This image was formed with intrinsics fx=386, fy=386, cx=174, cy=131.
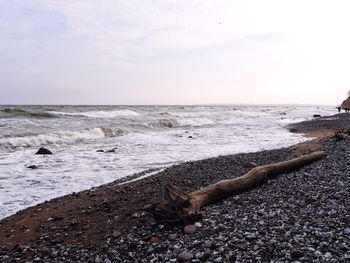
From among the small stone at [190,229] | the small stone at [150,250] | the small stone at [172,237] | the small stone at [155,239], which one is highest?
the small stone at [190,229]

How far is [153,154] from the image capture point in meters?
16.4

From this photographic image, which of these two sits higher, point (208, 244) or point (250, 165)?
point (250, 165)

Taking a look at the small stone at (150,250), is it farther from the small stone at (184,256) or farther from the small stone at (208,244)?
the small stone at (208,244)

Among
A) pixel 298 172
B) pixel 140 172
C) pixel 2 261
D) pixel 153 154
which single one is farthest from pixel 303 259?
pixel 153 154

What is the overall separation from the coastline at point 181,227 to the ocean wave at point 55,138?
13.3 meters

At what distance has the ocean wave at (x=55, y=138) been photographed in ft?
68.3

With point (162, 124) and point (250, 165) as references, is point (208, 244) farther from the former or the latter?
point (162, 124)

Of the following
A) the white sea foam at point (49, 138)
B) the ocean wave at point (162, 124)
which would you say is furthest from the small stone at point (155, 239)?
the ocean wave at point (162, 124)

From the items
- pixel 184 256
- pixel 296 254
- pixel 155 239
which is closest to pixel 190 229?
pixel 155 239

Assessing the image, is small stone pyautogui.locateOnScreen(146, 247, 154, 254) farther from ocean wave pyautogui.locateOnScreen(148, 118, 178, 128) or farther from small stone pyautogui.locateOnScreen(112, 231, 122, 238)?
ocean wave pyautogui.locateOnScreen(148, 118, 178, 128)

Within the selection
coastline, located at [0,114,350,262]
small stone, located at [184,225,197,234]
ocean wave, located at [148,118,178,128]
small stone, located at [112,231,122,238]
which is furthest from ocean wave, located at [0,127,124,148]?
small stone, located at [184,225,197,234]

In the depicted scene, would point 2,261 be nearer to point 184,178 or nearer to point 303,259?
point 303,259

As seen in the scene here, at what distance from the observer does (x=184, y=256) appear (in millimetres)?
4676

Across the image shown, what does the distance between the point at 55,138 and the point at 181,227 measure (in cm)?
1898
